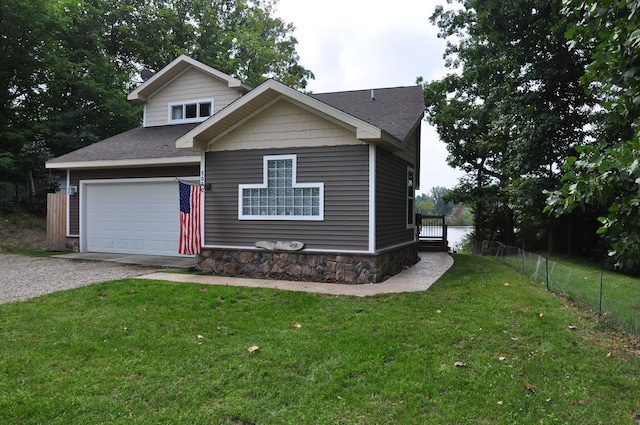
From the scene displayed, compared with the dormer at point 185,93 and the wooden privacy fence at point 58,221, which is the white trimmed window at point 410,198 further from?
the wooden privacy fence at point 58,221

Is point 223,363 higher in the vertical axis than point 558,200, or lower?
lower

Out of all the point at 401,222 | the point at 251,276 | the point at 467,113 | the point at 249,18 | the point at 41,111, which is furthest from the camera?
the point at 249,18

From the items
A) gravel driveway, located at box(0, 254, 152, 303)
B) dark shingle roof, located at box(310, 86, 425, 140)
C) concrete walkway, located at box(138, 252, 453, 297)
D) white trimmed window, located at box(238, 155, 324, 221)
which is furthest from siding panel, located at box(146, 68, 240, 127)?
concrete walkway, located at box(138, 252, 453, 297)

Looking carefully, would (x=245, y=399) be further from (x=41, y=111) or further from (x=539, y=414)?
(x=41, y=111)

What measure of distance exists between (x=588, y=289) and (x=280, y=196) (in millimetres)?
5985

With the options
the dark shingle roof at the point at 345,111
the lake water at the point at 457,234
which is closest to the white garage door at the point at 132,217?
the dark shingle roof at the point at 345,111

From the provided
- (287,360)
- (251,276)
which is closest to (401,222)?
(251,276)

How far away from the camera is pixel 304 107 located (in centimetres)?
838

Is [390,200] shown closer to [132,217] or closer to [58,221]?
[132,217]

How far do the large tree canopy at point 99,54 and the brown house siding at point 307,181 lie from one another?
12.0m

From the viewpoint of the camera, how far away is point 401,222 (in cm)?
1042

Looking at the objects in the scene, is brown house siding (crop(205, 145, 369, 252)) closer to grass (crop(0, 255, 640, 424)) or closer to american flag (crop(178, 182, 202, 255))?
american flag (crop(178, 182, 202, 255))

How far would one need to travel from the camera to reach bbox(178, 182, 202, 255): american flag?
9352mm

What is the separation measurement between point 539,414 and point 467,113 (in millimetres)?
16362
